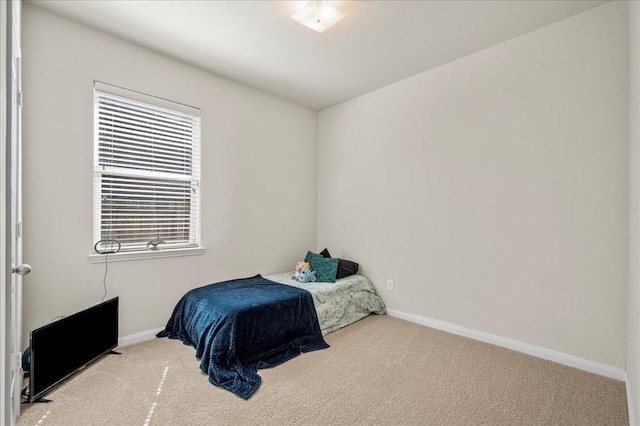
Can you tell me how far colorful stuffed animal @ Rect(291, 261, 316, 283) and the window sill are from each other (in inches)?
41.5

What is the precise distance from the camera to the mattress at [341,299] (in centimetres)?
306

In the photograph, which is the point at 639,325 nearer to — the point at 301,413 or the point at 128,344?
the point at 301,413

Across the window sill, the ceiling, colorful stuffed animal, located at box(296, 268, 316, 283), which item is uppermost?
the ceiling

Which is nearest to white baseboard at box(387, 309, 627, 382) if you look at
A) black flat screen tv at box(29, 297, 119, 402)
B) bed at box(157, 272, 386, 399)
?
bed at box(157, 272, 386, 399)

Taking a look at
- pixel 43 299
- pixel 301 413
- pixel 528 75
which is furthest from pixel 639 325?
pixel 43 299

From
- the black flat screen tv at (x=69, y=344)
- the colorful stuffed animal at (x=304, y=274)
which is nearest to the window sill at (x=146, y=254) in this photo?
the black flat screen tv at (x=69, y=344)

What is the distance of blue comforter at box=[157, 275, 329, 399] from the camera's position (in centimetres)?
225

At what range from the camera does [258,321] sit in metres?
2.52

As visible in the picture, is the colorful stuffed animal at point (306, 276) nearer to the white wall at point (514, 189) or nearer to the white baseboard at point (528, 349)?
the white wall at point (514, 189)

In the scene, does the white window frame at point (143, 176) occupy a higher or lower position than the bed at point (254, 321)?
higher

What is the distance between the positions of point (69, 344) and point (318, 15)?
2894mm

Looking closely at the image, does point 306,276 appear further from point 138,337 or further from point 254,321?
point 138,337

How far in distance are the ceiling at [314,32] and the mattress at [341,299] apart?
2240 millimetres

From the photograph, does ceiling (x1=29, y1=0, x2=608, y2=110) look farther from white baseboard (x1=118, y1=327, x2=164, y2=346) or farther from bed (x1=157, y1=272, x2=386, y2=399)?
white baseboard (x1=118, y1=327, x2=164, y2=346)
